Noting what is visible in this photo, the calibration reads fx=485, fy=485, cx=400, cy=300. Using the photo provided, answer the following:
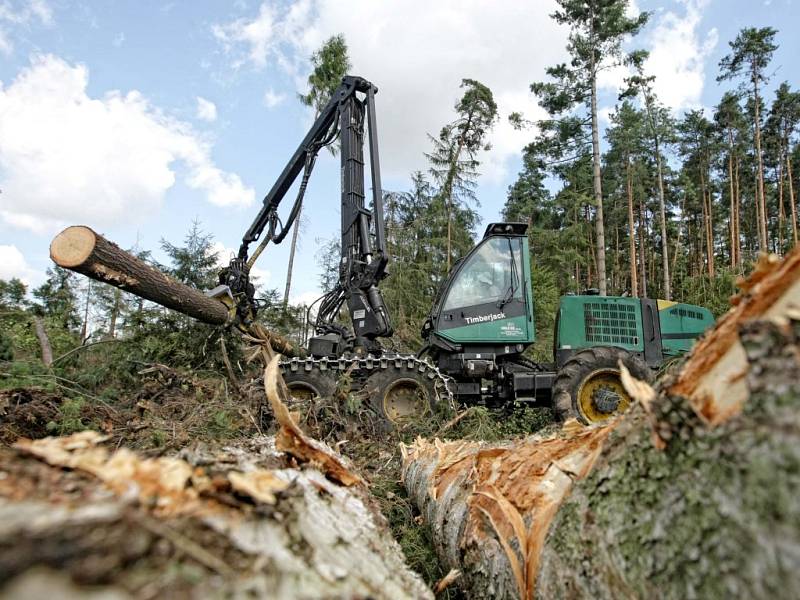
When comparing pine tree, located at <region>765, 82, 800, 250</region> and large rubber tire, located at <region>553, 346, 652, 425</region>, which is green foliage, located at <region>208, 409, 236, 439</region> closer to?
large rubber tire, located at <region>553, 346, 652, 425</region>

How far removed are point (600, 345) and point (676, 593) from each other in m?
6.54

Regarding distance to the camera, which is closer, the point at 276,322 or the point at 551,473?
the point at 551,473

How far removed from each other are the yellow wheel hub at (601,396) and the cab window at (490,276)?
1488 millimetres

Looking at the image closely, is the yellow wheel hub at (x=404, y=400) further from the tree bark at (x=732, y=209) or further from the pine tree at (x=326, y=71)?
the tree bark at (x=732, y=209)

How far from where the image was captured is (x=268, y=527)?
0.83m

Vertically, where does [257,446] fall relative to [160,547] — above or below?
below

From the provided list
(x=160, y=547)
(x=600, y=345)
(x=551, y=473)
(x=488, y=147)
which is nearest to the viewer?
(x=160, y=547)

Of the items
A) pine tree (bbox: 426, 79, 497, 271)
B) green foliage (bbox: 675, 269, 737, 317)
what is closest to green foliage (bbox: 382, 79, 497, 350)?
pine tree (bbox: 426, 79, 497, 271)

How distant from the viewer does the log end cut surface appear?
4.11 metres

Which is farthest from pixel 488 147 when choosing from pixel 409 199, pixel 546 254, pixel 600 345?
pixel 600 345

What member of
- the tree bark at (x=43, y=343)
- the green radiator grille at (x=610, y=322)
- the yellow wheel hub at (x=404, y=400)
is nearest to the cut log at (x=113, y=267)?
the yellow wheel hub at (x=404, y=400)

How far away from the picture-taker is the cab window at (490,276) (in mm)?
6949

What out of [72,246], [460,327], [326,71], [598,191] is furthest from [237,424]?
[326,71]

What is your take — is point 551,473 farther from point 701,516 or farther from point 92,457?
point 92,457
